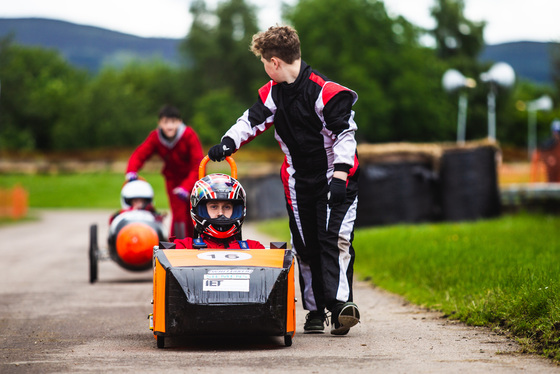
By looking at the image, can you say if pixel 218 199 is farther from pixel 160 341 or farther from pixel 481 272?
pixel 481 272

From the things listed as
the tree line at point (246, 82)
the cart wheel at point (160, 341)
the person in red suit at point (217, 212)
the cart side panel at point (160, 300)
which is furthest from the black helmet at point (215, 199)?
the tree line at point (246, 82)

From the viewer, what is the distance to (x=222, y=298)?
226 inches

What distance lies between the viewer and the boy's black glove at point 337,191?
6.43 metres

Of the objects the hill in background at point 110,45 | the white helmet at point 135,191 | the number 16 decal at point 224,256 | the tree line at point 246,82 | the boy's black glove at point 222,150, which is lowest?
the number 16 decal at point 224,256

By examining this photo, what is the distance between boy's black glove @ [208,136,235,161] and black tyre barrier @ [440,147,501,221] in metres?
12.0

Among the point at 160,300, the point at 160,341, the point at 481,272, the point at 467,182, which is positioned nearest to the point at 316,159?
the point at 160,300

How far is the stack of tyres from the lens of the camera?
5746 mm

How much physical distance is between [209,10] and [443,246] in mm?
77050

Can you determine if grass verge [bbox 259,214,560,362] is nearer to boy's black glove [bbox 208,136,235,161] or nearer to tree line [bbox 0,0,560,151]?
boy's black glove [bbox 208,136,235,161]

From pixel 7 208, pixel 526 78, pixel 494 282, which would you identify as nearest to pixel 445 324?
pixel 494 282

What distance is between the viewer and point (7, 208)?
124 ft

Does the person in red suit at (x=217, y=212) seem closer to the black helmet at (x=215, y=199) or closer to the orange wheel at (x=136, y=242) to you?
the black helmet at (x=215, y=199)

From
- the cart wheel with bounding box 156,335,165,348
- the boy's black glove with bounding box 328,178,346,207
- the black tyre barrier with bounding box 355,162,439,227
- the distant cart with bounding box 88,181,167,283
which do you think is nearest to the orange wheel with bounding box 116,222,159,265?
the distant cart with bounding box 88,181,167,283

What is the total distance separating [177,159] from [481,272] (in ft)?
14.3
